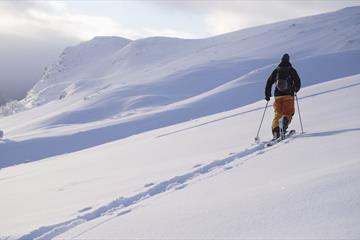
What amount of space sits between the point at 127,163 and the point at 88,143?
34.0 meters

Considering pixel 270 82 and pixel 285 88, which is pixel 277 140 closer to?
pixel 285 88

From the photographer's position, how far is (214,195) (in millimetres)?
5719

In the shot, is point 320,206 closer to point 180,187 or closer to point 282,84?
point 180,187

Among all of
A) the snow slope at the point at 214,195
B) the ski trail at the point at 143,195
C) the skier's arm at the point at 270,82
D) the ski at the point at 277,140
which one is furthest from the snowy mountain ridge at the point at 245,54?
the ski trail at the point at 143,195

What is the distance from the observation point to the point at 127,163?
1140 centimetres

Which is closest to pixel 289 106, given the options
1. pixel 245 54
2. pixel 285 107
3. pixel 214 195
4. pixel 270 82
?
pixel 285 107

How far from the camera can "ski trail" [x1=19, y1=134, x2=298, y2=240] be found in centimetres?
561

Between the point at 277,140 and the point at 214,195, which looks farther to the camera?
the point at 277,140

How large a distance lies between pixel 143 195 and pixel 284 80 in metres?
5.31

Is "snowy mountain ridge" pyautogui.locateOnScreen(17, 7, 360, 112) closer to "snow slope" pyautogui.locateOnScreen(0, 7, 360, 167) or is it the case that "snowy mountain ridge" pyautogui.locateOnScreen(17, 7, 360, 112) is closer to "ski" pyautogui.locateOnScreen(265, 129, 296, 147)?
"snow slope" pyautogui.locateOnScreen(0, 7, 360, 167)

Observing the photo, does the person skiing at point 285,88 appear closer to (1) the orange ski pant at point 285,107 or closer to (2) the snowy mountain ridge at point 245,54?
(1) the orange ski pant at point 285,107

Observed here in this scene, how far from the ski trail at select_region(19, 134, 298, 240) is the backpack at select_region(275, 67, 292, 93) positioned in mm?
1592

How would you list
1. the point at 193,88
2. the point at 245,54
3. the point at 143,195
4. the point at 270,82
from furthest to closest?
the point at 245,54
the point at 193,88
the point at 270,82
the point at 143,195

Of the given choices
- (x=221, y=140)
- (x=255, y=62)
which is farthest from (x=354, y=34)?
(x=221, y=140)
